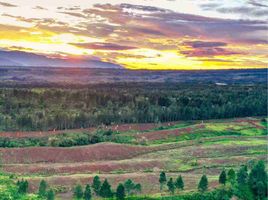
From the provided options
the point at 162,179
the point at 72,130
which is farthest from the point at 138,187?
the point at 72,130

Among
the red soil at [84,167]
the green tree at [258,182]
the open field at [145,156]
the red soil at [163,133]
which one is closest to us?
the green tree at [258,182]

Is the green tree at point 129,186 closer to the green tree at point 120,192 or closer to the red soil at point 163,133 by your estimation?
the green tree at point 120,192

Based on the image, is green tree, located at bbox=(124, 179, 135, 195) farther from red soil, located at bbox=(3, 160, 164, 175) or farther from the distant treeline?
the distant treeline

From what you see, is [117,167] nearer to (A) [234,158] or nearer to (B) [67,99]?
(A) [234,158]

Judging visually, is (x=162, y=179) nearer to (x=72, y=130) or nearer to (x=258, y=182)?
(x=258, y=182)

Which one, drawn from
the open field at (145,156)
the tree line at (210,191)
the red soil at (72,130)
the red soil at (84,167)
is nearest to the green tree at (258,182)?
the tree line at (210,191)

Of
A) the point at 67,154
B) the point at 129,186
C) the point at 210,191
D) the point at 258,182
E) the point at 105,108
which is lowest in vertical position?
the point at 67,154
